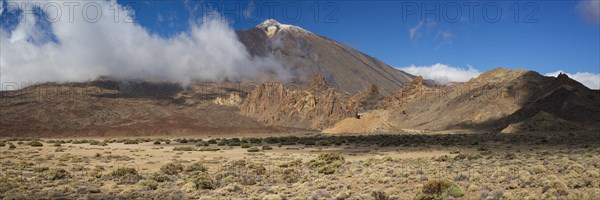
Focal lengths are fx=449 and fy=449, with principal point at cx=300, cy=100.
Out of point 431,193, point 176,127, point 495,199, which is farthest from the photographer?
point 176,127

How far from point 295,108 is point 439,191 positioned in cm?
12190

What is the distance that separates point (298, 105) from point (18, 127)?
2840 inches

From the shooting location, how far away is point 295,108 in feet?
445

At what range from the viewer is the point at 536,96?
91812 millimetres

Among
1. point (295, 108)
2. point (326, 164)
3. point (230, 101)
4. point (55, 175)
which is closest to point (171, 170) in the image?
point (55, 175)

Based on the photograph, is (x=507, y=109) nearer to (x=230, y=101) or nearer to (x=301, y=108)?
(x=301, y=108)

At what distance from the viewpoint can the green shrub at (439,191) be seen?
13.3 m

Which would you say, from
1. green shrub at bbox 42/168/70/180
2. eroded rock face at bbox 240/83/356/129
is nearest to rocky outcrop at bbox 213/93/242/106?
eroded rock face at bbox 240/83/356/129

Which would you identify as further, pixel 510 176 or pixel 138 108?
pixel 138 108

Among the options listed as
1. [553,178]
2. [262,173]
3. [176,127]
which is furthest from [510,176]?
[176,127]

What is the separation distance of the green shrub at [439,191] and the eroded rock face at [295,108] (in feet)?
351

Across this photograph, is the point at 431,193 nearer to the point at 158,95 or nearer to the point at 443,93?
the point at 443,93

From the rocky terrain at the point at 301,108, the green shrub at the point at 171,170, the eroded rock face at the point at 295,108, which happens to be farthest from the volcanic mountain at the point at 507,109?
the green shrub at the point at 171,170

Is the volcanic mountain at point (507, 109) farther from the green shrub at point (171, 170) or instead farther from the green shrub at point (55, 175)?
the green shrub at point (55, 175)
